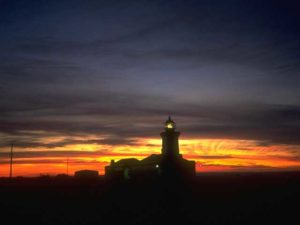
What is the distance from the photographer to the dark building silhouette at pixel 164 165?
53.6 metres

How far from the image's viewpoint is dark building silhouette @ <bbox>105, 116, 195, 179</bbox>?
53.6 m

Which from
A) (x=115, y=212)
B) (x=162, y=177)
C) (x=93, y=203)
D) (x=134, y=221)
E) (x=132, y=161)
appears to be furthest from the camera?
(x=132, y=161)

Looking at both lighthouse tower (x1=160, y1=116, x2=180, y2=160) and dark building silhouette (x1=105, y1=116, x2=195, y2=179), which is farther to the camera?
lighthouse tower (x1=160, y1=116, x2=180, y2=160)

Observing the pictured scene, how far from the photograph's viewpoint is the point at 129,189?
150 feet

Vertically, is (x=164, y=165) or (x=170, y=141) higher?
(x=170, y=141)

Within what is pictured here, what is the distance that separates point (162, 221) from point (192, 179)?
37571mm

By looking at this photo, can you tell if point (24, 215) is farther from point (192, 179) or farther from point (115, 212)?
point (192, 179)

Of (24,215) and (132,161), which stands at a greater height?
(132,161)

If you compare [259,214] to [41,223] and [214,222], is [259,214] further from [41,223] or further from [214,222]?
[41,223]

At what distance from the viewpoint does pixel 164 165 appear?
55406mm

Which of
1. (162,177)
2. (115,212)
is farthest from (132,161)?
(115,212)

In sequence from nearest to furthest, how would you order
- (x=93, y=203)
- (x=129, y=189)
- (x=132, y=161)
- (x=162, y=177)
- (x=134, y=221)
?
(x=134, y=221) → (x=93, y=203) → (x=129, y=189) → (x=162, y=177) → (x=132, y=161)

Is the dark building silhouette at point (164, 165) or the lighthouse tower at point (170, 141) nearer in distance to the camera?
the dark building silhouette at point (164, 165)

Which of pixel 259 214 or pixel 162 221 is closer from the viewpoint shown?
pixel 162 221
